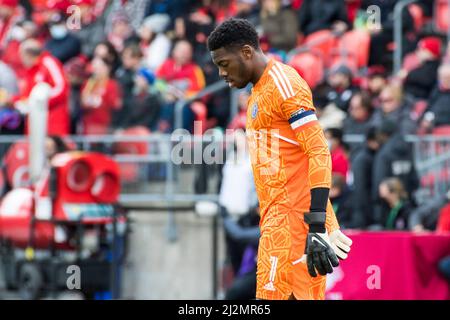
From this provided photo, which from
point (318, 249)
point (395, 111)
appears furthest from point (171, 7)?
point (318, 249)

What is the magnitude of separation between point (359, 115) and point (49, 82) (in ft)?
11.7

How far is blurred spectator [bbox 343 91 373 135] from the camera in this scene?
547 inches

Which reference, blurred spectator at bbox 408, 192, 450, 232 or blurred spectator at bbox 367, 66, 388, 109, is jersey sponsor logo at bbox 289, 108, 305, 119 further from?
blurred spectator at bbox 367, 66, 388, 109

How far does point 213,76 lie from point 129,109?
1.39 metres

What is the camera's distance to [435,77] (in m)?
14.7

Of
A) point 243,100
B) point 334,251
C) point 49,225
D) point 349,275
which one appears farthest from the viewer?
point 243,100

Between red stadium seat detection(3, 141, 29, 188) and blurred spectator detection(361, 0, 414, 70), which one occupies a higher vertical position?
blurred spectator detection(361, 0, 414, 70)

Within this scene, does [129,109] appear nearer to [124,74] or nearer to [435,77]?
[124,74]

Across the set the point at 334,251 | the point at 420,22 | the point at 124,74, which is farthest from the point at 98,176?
the point at 334,251

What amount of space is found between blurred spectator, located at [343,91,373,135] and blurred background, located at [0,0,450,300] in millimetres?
21

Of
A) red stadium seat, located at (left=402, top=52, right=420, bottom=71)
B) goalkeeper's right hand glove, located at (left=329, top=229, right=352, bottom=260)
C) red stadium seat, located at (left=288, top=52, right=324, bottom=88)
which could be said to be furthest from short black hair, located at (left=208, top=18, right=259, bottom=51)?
red stadium seat, located at (left=402, top=52, right=420, bottom=71)

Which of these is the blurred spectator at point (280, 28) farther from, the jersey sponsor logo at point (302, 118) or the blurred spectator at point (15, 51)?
the jersey sponsor logo at point (302, 118)

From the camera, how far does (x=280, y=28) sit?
16.3 metres

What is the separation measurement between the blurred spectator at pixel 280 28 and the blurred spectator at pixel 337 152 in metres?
3.58
